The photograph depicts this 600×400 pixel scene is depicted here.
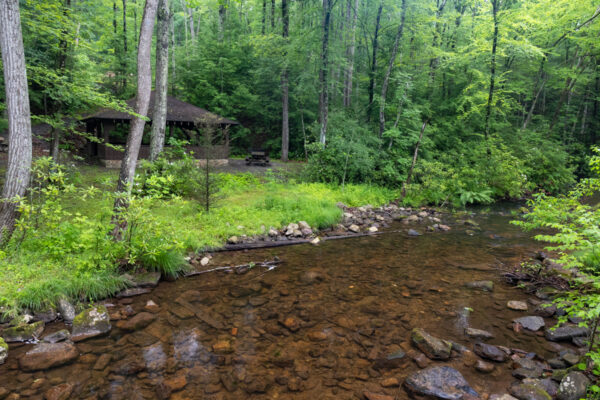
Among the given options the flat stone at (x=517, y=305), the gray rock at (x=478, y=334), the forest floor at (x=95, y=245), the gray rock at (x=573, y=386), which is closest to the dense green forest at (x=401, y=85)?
the forest floor at (x=95, y=245)

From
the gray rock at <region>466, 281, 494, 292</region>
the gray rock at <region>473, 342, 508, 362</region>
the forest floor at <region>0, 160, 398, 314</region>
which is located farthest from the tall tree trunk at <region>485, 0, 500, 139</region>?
the gray rock at <region>473, 342, 508, 362</region>

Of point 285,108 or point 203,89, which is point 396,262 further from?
point 203,89

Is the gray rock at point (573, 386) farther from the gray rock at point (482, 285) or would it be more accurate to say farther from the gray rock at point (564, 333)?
the gray rock at point (482, 285)

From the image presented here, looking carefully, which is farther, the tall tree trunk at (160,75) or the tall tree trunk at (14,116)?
the tall tree trunk at (160,75)

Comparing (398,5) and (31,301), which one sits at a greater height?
(398,5)

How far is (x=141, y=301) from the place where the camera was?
5.47 metres

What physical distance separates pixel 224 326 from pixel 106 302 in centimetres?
213

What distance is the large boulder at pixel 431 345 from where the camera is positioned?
4.24 m

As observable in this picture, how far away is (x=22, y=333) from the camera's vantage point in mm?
4262

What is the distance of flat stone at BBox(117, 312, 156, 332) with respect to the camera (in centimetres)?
473

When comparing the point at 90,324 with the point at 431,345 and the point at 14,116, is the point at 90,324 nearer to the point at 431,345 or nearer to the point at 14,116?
the point at 14,116

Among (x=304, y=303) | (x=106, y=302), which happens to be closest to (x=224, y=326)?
(x=304, y=303)

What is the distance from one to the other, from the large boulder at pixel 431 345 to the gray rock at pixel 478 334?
1.82 ft

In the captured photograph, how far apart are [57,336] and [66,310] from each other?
2.04ft
